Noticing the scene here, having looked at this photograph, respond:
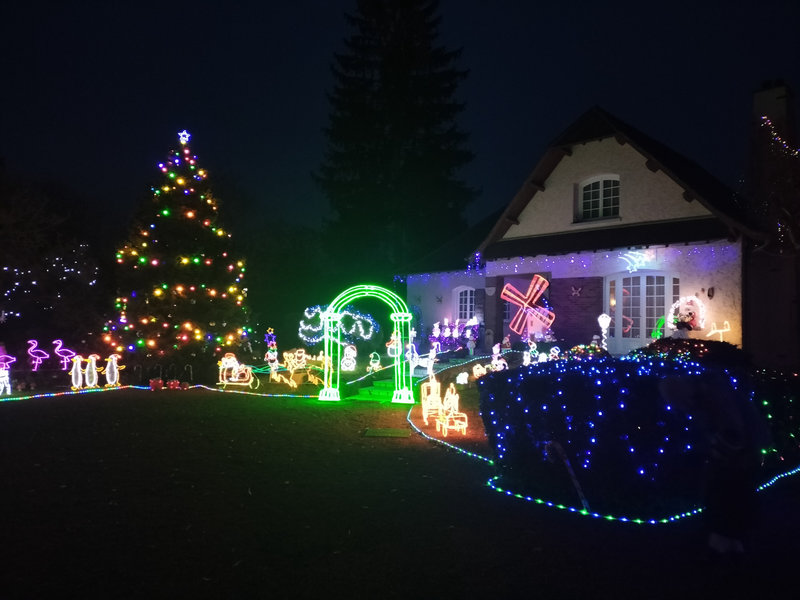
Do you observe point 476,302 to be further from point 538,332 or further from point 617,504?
point 617,504

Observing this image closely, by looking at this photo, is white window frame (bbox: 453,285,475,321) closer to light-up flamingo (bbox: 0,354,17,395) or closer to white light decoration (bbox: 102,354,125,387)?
white light decoration (bbox: 102,354,125,387)

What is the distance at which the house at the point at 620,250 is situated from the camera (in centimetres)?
1377

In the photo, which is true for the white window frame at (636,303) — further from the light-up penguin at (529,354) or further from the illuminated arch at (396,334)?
the illuminated arch at (396,334)

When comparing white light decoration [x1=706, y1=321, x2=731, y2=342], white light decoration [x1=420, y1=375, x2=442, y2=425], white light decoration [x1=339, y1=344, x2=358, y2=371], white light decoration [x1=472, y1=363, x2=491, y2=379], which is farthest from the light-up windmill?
white light decoration [x1=420, y1=375, x2=442, y2=425]

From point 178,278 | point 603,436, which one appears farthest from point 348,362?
point 603,436

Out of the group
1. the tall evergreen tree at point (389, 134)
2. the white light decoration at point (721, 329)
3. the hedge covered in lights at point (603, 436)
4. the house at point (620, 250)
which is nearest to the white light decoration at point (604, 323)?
the house at point (620, 250)

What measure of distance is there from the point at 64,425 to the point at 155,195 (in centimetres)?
851

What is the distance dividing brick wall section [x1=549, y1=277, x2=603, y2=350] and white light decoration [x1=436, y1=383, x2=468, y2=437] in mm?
6977

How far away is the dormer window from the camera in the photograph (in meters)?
16.2

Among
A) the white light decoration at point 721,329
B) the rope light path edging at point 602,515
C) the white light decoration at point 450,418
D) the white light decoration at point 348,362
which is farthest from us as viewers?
the white light decoration at point 348,362

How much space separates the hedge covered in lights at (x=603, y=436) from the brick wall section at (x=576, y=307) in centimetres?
946

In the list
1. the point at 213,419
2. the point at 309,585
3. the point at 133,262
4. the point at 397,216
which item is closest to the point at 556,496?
the point at 309,585

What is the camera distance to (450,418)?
9.63m

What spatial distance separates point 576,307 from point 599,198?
3184 millimetres
